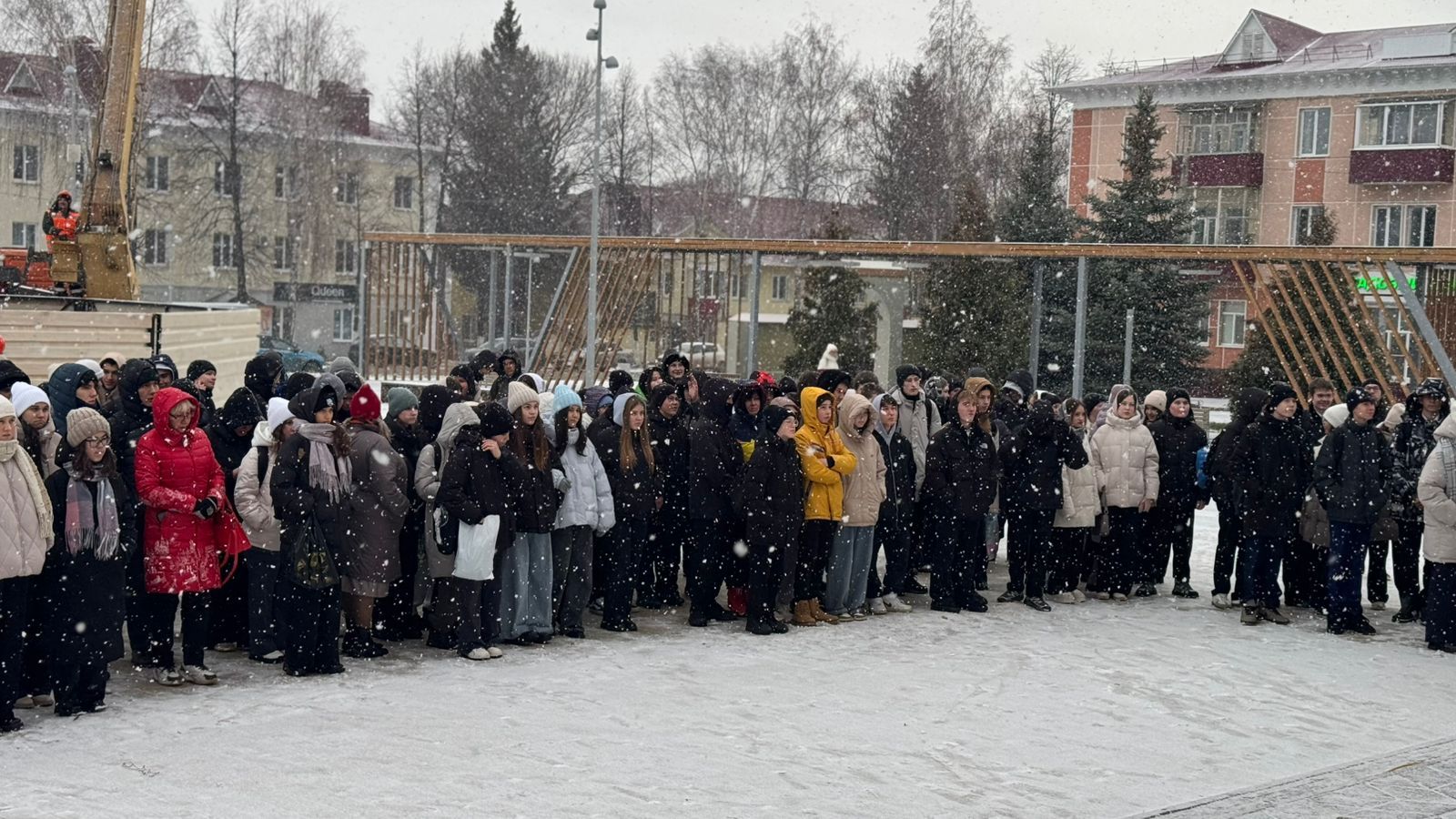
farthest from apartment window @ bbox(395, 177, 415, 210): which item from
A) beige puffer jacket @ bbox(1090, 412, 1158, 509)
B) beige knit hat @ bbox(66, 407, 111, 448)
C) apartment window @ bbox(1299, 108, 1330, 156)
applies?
beige knit hat @ bbox(66, 407, 111, 448)

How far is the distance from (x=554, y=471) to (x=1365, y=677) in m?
5.08

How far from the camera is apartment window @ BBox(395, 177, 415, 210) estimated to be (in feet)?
217

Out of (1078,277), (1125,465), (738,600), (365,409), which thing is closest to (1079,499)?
(1125,465)

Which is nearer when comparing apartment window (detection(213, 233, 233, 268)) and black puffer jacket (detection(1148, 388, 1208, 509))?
black puffer jacket (detection(1148, 388, 1208, 509))

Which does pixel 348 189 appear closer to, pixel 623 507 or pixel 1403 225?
pixel 1403 225

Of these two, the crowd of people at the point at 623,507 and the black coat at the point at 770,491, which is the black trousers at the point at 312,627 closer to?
the crowd of people at the point at 623,507

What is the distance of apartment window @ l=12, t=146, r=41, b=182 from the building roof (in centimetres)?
3588

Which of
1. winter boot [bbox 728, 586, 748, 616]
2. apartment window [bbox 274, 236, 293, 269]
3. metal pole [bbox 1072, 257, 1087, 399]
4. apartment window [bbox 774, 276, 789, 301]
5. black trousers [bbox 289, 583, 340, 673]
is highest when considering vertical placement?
apartment window [bbox 274, 236, 293, 269]

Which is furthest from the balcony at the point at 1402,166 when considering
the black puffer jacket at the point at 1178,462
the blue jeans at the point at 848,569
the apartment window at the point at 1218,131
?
the blue jeans at the point at 848,569

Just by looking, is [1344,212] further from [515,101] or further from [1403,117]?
[515,101]

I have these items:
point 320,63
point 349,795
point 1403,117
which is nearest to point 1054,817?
point 349,795

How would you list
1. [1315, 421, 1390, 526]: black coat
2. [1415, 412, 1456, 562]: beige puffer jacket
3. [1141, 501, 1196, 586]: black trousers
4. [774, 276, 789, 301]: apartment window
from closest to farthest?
1. [1415, 412, 1456, 562]: beige puffer jacket
2. [1315, 421, 1390, 526]: black coat
3. [1141, 501, 1196, 586]: black trousers
4. [774, 276, 789, 301]: apartment window

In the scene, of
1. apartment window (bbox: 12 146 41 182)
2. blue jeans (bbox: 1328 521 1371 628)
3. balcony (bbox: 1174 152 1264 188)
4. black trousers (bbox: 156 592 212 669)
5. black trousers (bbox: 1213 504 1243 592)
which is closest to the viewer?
black trousers (bbox: 156 592 212 669)

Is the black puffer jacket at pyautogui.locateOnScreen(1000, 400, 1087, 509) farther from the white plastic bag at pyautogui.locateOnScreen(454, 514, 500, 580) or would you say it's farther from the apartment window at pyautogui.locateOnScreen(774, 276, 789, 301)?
the apartment window at pyautogui.locateOnScreen(774, 276, 789, 301)
